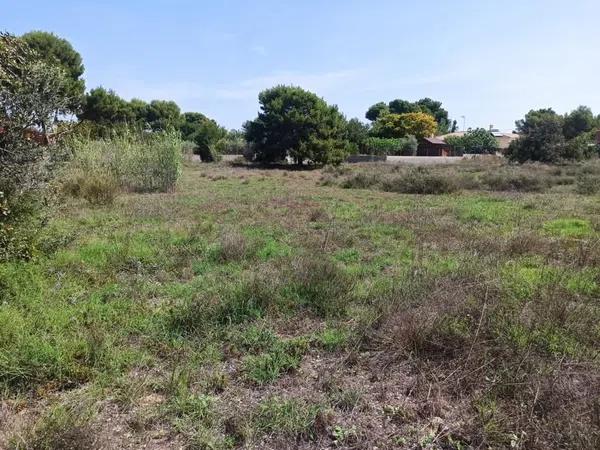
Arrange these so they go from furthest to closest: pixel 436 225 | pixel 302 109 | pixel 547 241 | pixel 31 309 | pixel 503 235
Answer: pixel 302 109, pixel 436 225, pixel 503 235, pixel 547 241, pixel 31 309

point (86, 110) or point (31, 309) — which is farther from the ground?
point (86, 110)

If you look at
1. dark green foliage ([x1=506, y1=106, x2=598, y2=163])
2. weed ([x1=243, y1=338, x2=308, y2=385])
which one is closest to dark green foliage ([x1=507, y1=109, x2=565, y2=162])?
dark green foliage ([x1=506, y1=106, x2=598, y2=163])

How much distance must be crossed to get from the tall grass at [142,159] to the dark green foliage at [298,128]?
55.2 feet

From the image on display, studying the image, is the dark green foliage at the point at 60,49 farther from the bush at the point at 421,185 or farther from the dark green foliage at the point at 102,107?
the bush at the point at 421,185

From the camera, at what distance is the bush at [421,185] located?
16.1 metres

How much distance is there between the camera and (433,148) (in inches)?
2318

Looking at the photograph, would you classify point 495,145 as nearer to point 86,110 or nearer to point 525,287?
point 86,110

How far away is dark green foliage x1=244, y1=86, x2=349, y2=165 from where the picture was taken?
3209cm

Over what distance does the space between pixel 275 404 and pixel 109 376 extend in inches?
47.0

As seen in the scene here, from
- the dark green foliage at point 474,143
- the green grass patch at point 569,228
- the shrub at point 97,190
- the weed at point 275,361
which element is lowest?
the weed at point 275,361

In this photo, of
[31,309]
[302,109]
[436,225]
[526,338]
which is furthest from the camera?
[302,109]

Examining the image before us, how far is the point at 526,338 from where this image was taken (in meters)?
3.38

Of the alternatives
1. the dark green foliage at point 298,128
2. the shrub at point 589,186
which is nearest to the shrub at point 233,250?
the shrub at point 589,186

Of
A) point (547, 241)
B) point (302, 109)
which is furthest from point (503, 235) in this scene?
point (302, 109)
